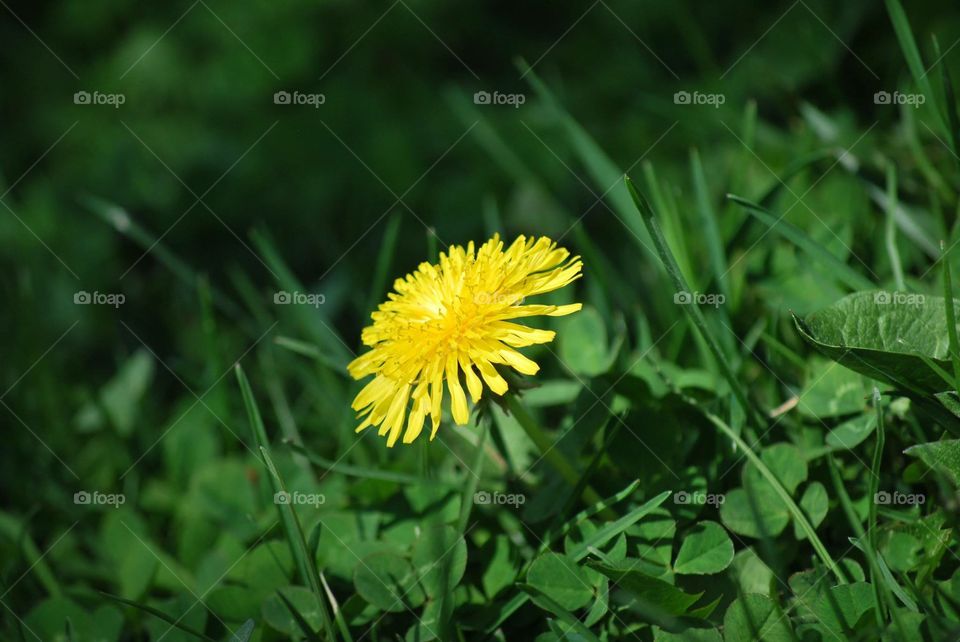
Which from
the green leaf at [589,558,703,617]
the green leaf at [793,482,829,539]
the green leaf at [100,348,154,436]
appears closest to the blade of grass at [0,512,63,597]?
the green leaf at [100,348,154,436]

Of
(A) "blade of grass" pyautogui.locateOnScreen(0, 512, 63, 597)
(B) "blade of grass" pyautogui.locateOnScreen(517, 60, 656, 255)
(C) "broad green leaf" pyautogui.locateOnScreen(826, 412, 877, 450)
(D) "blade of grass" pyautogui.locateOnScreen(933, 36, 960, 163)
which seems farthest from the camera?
(B) "blade of grass" pyautogui.locateOnScreen(517, 60, 656, 255)

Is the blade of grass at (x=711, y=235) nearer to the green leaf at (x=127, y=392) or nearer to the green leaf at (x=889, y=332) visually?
the green leaf at (x=889, y=332)

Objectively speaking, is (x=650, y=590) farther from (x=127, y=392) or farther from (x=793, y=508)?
(x=127, y=392)

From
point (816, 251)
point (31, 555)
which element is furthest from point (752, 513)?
point (31, 555)

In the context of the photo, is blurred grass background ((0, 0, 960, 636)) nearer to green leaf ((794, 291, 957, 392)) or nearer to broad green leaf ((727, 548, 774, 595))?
green leaf ((794, 291, 957, 392))

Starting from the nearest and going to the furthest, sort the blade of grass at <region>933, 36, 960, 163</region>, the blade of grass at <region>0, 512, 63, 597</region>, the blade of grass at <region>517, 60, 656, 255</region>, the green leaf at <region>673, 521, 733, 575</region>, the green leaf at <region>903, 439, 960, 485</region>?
the green leaf at <region>903, 439, 960, 485</region>
the green leaf at <region>673, 521, 733, 575</region>
the blade of grass at <region>933, 36, 960, 163</region>
the blade of grass at <region>0, 512, 63, 597</region>
the blade of grass at <region>517, 60, 656, 255</region>

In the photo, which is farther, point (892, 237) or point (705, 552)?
point (892, 237)
